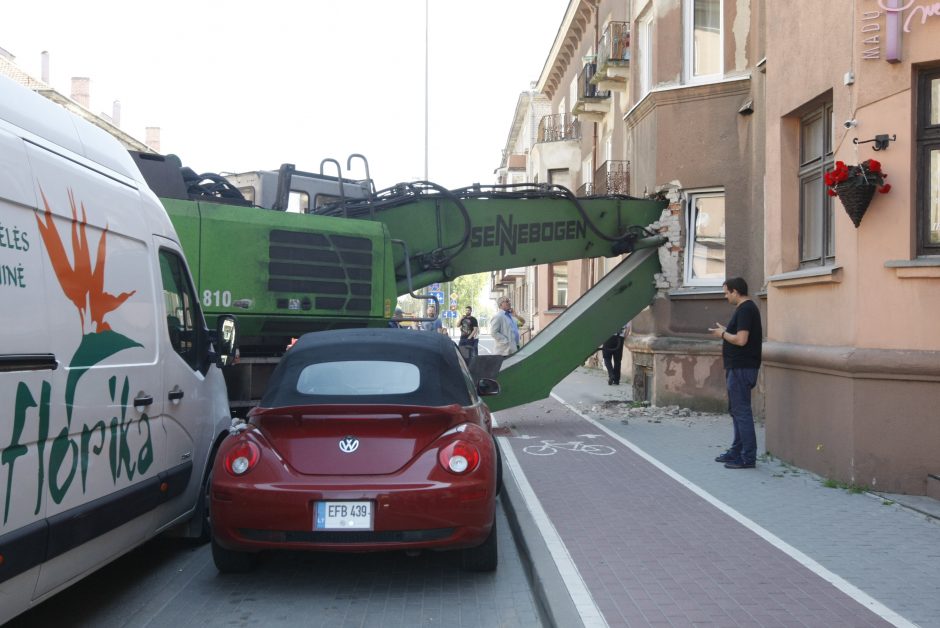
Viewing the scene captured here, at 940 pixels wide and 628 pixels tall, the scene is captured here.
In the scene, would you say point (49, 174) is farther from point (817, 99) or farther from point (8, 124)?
point (817, 99)

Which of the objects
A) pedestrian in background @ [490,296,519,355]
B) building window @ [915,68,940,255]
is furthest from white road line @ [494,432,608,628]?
pedestrian in background @ [490,296,519,355]

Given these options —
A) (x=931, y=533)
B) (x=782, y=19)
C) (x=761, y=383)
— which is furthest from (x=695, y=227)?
(x=931, y=533)

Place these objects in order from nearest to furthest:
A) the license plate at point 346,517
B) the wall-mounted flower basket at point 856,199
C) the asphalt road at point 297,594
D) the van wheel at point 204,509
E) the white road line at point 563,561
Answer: the white road line at point 563,561, the asphalt road at point 297,594, the license plate at point 346,517, the van wheel at point 204,509, the wall-mounted flower basket at point 856,199

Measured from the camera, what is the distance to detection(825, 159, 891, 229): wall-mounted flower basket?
7965 millimetres

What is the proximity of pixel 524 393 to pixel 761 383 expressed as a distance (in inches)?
135

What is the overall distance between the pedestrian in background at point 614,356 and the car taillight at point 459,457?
15.6 meters

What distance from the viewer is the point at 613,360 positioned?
21359 millimetres

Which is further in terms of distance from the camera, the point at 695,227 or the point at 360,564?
the point at 695,227

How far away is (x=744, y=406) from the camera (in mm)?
9539

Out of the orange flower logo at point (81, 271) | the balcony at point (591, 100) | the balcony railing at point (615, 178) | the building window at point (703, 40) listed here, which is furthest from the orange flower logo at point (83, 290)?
the balcony at point (591, 100)

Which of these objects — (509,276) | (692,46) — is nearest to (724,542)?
(692,46)

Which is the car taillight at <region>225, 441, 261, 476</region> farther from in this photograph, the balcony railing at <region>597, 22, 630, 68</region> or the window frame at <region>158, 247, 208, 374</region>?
the balcony railing at <region>597, 22, 630, 68</region>

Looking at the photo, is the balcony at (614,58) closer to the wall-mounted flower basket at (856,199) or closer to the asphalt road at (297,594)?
the wall-mounted flower basket at (856,199)

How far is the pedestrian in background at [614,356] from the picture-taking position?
21203 mm
